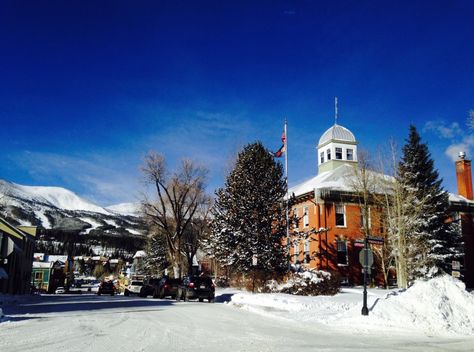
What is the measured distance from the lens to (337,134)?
52562 mm

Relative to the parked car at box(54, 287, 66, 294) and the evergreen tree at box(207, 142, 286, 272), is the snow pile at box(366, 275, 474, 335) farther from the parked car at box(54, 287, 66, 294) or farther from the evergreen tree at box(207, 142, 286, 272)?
the parked car at box(54, 287, 66, 294)

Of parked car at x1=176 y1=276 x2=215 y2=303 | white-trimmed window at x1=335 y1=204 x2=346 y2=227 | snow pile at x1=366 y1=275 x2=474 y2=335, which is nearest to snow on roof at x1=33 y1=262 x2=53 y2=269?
white-trimmed window at x1=335 y1=204 x2=346 y2=227

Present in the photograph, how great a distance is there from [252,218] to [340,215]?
37.1 feet

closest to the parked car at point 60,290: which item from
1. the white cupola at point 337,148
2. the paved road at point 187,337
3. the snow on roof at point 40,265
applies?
the snow on roof at point 40,265

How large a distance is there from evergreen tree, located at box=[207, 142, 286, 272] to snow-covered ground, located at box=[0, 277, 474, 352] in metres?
12.9

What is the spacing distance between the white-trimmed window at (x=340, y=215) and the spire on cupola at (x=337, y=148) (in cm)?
950

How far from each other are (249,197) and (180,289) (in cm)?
837

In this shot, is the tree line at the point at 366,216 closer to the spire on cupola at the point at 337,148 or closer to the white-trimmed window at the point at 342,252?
the white-trimmed window at the point at 342,252

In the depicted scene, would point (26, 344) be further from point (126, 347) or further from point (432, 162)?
point (432, 162)

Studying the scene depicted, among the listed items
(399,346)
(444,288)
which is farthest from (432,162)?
(399,346)

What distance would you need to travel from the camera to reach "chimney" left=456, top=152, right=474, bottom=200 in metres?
49.0

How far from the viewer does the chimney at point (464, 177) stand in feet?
161

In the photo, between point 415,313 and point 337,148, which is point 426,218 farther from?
point 415,313

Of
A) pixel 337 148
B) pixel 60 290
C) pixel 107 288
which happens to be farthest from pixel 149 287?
pixel 60 290
